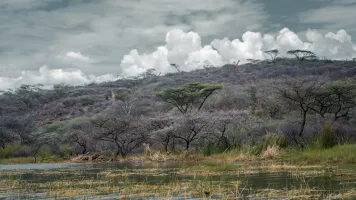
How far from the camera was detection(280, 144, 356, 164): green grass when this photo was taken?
2718cm

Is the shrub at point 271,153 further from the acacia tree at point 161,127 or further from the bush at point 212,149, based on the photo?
the acacia tree at point 161,127

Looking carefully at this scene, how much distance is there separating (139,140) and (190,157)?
1414cm

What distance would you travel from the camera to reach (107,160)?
46.8 meters

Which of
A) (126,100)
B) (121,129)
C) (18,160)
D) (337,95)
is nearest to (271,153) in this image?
(337,95)

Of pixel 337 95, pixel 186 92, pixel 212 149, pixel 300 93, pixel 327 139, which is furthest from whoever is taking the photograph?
pixel 186 92

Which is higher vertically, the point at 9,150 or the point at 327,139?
the point at 327,139

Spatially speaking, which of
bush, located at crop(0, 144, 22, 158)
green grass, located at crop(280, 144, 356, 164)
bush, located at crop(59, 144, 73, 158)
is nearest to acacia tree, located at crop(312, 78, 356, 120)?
green grass, located at crop(280, 144, 356, 164)

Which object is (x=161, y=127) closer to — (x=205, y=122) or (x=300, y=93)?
(x=205, y=122)

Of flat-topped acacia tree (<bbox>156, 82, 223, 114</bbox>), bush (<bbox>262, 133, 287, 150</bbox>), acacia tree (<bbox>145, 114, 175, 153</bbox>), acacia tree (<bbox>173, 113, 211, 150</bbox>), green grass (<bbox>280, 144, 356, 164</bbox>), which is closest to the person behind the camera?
green grass (<bbox>280, 144, 356, 164</bbox>)

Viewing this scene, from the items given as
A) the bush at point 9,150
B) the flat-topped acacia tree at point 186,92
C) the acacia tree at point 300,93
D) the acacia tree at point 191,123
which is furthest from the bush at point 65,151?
the acacia tree at point 300,93

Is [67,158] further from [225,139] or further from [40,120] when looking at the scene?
[40,120]

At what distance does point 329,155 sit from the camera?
28.3 metres

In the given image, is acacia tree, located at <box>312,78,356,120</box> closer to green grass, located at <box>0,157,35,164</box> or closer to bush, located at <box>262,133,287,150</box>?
bush, located at <box>262,133,287,150</box>

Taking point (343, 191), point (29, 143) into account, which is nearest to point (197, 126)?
point (29, 143)
